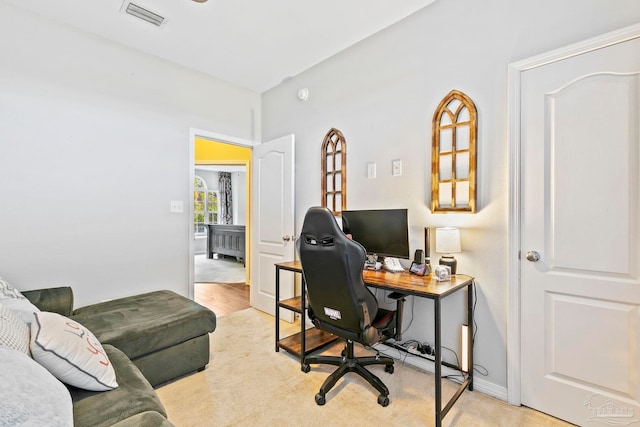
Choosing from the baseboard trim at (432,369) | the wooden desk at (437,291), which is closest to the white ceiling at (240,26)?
the wooden desk at (437,291)

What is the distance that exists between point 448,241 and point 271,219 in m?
2.09

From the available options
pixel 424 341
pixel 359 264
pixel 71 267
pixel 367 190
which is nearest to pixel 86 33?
pixel 71 267

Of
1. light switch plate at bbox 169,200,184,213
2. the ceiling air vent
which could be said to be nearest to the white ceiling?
the ceiling air vent

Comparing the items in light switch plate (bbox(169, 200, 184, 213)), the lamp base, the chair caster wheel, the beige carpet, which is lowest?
the beige carpet

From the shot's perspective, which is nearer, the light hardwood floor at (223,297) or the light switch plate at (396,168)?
the light switch plate at (396,168)

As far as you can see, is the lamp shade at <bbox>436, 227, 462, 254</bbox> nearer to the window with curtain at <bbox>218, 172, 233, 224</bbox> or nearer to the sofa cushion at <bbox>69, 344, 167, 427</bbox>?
the sofa cushion at <bbox>69, 344, 167, 427</bbox>

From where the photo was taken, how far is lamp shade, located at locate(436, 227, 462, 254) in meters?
2.03

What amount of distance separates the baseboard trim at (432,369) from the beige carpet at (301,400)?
5 centimetres

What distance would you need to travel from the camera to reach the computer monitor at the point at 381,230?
7.33 feet

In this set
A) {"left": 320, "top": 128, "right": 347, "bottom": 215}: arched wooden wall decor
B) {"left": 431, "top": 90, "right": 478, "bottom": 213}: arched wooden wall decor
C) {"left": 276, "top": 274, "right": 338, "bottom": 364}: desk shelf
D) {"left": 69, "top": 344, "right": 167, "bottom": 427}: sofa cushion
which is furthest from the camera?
{"left": 320, "top": 128, "right": 347, "bottom": 215}: arched wooden wall decor

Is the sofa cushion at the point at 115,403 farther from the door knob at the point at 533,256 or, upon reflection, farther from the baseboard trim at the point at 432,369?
the door knob at the point at 533,256

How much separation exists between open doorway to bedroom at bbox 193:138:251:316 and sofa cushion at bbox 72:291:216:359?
1.30 metres

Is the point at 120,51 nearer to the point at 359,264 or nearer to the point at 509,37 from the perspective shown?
the point at 359,264

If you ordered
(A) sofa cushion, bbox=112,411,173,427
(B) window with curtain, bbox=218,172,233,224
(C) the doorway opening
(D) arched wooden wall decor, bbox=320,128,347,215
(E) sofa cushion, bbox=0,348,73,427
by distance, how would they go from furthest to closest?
(B) window with curtain, bbox=218,172,233,224 → (C) the doorway opening → (D) arched wooden wall decor, bbox=320,128,347,215 → (A) sofa cushion, bbox=112,411,173,427 → (E) sofa cushion, bbox=0,348,73,427
